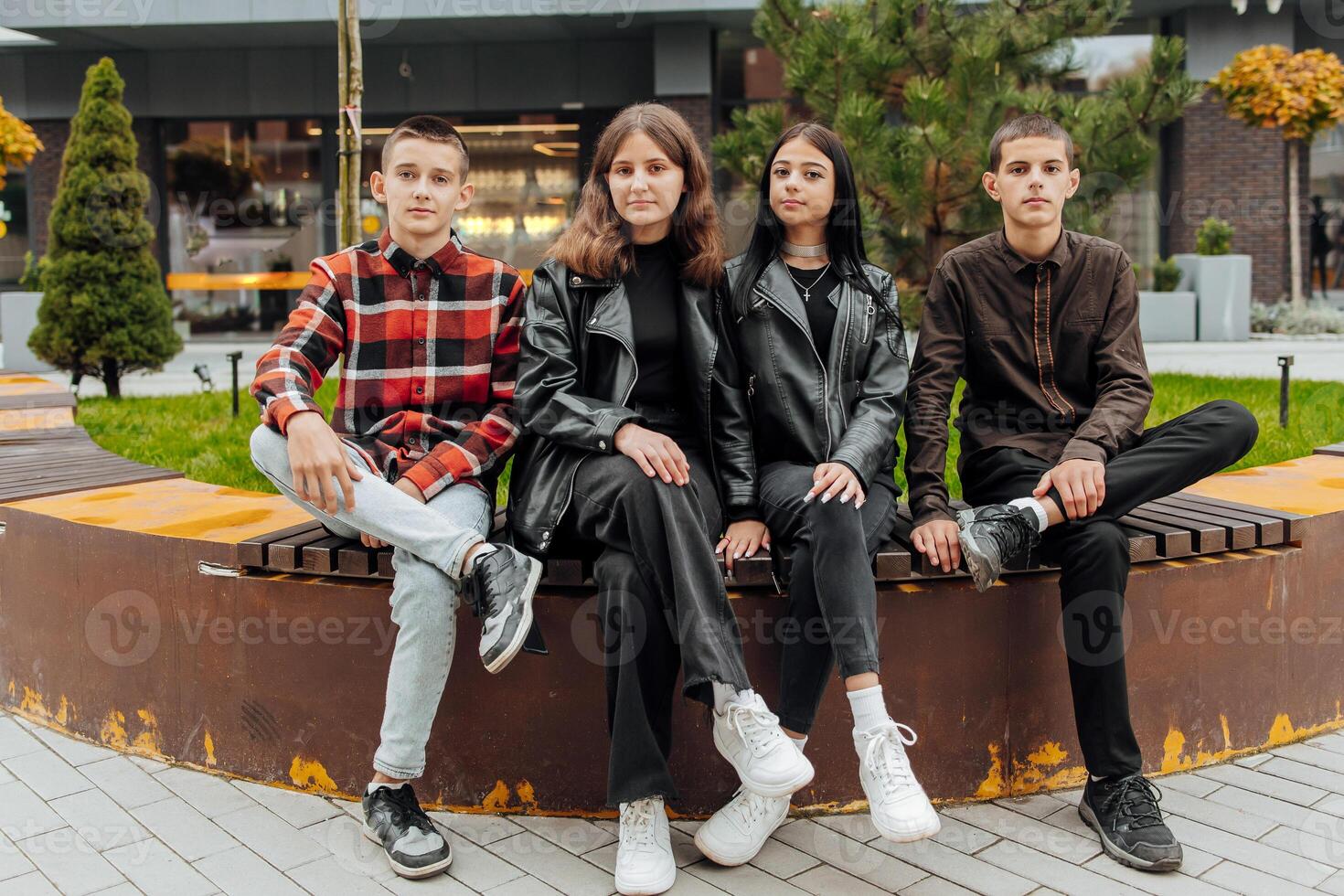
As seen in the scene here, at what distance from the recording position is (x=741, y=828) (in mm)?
2896

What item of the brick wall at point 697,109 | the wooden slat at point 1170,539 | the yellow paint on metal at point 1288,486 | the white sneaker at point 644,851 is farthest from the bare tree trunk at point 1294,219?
the white sneaker at point 644,851

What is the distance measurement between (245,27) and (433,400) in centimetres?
1499

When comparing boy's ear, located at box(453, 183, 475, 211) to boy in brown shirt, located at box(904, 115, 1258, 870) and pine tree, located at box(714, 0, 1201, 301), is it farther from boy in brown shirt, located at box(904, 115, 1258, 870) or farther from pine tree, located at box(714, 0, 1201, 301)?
pine tree, located at box(714, 0, 1201, 301)

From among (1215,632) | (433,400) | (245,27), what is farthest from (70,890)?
(245,27)

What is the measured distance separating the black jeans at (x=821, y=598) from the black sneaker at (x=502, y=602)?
65cm

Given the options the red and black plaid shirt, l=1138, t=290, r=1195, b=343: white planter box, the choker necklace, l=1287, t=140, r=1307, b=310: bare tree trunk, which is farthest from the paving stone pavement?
l=1287, t=140, r=1307, b=310: bare tree trunk

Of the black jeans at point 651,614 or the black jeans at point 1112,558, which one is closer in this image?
the black jeans at point 651,614

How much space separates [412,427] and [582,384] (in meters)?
0.48

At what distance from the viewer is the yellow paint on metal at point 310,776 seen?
3.31 m

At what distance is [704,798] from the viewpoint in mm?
3188

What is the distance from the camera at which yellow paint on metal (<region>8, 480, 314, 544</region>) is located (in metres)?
3.50

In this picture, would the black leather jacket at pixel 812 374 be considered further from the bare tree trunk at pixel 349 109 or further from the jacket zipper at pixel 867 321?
the bare tree trunk at pixel 349 109

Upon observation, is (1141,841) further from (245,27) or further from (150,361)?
(245,27)

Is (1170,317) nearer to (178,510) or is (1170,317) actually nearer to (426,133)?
(426,133)
